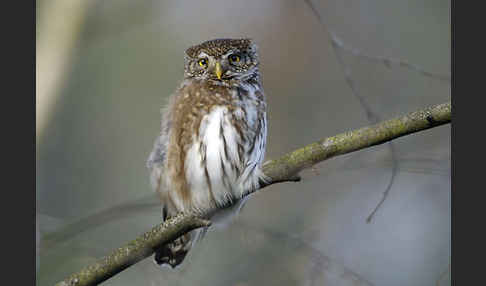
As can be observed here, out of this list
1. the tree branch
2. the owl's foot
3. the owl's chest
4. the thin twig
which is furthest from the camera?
the owl's foot

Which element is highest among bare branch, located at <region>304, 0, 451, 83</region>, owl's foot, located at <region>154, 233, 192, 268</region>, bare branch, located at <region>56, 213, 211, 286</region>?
bare branch, located at <region>304, 0, 451, 83</region>

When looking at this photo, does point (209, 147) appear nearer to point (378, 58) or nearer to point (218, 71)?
point (218, 71)

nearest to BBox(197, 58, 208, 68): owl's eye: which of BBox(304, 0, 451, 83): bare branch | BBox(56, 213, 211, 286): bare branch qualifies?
BBox(304, 0, 451, 83): bare branch

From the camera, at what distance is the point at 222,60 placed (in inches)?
89.1

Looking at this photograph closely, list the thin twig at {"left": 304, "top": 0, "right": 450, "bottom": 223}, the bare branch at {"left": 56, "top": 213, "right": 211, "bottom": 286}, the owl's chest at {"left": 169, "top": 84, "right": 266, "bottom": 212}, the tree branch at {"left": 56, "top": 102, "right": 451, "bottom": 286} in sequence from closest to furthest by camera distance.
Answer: the tree branch at {"left": 56, "top": 102, "right": 451, "bottom": 286}
the bare branch at {"left": 56, "top": 213, "right": 211, "bottom": 286}
the thin twig at {"left": 304, "top": 0, "right": 450, "bottom": 223}
the owl's chest at {"left": 169, "top": 84, "right": 266, "bottom": 212}

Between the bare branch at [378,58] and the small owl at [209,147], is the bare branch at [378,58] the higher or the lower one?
the higher one

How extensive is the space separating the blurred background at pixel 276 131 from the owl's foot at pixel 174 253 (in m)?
0.04

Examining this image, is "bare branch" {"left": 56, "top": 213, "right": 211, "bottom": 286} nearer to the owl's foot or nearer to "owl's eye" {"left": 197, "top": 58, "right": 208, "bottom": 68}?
the owl's foot

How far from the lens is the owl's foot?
222 cm

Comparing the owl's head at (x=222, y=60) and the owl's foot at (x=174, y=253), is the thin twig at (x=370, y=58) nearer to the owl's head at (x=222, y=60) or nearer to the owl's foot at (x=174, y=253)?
the owl's head at (x=222, y=60)

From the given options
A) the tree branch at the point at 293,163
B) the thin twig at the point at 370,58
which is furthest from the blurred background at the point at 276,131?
the tree branch at the point at 293,163

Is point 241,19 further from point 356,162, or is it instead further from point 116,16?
point 356,162

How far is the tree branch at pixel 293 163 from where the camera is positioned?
169 centimetres

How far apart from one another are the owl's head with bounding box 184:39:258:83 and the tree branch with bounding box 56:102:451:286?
0.56m
